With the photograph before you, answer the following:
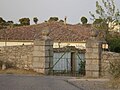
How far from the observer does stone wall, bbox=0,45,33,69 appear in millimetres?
26312

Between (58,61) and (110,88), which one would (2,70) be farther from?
(110,88)

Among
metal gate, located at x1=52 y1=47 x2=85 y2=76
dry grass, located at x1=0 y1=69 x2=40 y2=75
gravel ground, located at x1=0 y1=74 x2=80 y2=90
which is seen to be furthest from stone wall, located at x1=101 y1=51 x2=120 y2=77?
gravel ground, located at x1=0 y1=74 x2=80 y2=90

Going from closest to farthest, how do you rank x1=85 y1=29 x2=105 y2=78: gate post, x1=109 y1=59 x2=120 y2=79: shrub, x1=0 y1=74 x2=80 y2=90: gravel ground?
x1=0 y1=74 x2=80 y2=90: gravel ground → x1=109 y1=59 x2=120 y2=79: shrub → x1=85 y1=29 x2=105 y2=78: gate post

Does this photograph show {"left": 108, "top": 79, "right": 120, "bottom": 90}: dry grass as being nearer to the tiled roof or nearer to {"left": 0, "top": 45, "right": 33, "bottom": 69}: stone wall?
{"left": 0, "top": 45, "right": 33, "bottom": 69}: stone wall

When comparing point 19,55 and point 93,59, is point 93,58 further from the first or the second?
point 19,55

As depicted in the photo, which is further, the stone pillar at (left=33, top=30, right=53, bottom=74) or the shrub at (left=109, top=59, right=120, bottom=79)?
the stone pillar at (left=33, top=30, right=53, bottom=74)

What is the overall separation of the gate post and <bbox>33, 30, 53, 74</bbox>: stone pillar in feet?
8.99

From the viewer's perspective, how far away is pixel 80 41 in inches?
1789

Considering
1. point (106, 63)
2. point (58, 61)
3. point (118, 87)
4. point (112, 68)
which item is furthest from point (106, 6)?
point (118, 87)

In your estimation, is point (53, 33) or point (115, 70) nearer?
point (115, 70)

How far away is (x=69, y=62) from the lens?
28.3m

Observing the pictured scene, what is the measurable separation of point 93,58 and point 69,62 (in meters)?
4.29

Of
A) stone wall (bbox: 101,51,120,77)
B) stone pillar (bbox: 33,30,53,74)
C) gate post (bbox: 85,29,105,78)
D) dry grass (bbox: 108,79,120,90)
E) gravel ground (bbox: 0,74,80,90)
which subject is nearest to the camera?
gravel ground (bbox: 0,74,80,90)

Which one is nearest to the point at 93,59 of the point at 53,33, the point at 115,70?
the point at 115,70
